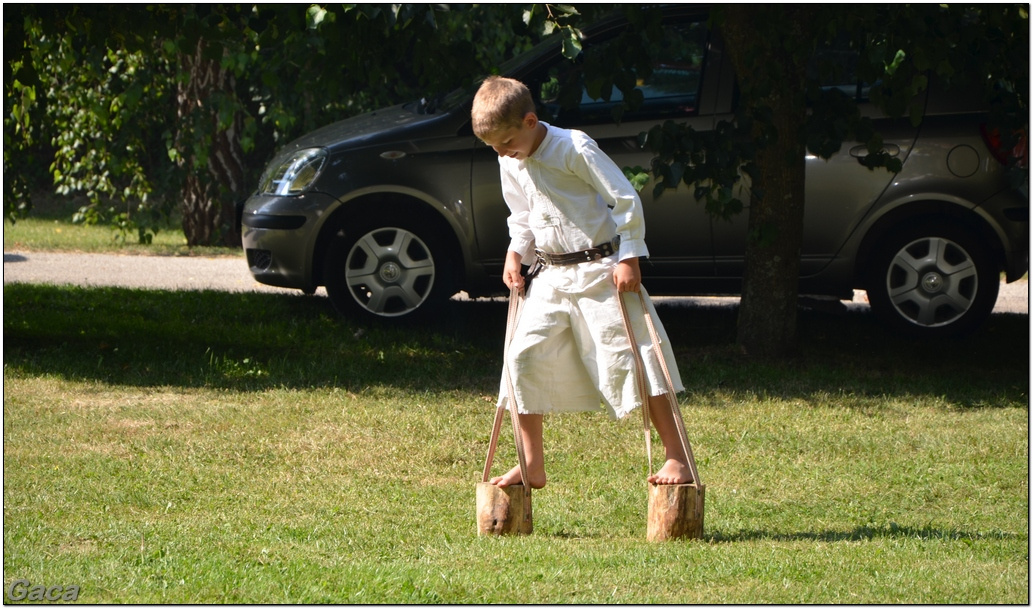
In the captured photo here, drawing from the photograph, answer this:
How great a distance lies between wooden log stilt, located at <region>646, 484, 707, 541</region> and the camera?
4105 mm

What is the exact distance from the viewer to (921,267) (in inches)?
301

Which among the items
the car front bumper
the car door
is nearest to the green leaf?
the car door

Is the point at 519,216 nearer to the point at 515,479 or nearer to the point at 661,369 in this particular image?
the point at 661,369

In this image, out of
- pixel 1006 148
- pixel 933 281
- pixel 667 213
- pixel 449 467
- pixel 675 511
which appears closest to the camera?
pixel 675 511

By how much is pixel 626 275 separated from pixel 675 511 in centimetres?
79

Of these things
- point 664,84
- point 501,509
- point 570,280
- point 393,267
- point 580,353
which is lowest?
point 501,509

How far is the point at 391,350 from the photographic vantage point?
7.61 m

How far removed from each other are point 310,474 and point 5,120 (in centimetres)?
823

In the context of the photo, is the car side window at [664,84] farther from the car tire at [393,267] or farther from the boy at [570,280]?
the boy at [570,280]

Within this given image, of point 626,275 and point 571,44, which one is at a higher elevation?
point 571,44

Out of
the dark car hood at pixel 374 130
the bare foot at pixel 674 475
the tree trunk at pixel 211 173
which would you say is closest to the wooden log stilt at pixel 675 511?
the bare foot at pixel 674 475

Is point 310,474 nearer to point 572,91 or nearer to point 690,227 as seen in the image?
point 572,91

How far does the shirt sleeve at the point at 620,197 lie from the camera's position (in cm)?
398

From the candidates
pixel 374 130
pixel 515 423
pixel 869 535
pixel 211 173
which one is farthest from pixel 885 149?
pixel 211 173
